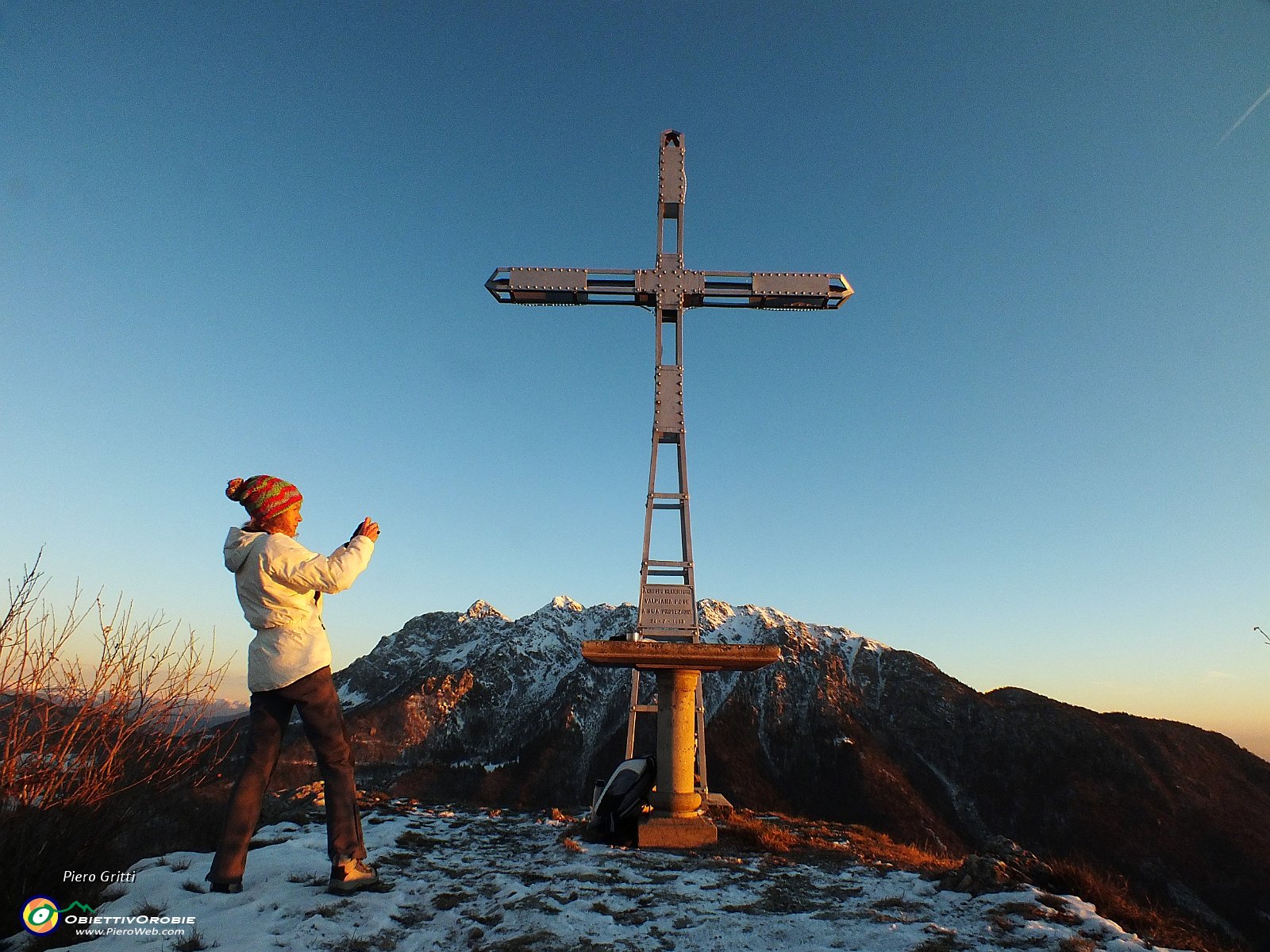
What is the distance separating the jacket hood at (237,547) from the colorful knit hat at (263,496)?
0.20 m

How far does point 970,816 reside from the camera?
94.2 meters

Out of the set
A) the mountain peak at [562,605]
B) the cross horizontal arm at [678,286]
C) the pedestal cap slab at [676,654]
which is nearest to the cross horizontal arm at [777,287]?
the cross horizontal arm at [678,286]

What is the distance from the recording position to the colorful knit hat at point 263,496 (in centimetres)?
532

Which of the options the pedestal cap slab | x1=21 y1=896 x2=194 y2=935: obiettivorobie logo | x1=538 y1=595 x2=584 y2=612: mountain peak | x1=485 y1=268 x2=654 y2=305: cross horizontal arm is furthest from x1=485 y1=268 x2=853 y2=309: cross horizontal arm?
x1=538 y1=595 x2=584 y2=612: mountain peak

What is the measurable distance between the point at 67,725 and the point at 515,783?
123843mm

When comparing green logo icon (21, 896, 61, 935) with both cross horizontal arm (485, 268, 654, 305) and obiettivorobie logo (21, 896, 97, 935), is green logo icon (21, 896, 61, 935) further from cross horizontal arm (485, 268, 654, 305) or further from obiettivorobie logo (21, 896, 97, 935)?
cross horizontal arm (485, 268, 654, 305)

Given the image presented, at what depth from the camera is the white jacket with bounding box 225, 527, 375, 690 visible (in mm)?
4949

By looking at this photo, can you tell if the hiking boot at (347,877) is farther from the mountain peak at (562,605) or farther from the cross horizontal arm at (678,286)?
the mountain peak at (562,605)

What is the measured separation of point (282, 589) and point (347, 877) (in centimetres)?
Result: 245

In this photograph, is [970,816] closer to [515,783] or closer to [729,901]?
[515,783]

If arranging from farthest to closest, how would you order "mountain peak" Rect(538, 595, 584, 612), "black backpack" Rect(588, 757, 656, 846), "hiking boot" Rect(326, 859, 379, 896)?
"mountain peak" Rect(538, 595, 584, 612) → "black backpack" Rect(588, 757, 656, 846) → "hiking boot" Rect(326, 859, 379, 896)

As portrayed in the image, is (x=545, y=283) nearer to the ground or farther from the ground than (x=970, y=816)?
farther from the ground

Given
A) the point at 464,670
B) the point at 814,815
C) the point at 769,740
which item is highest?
the point at 464,670

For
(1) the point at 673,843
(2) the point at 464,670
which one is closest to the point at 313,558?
(1) the point at 673,843
